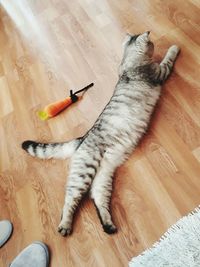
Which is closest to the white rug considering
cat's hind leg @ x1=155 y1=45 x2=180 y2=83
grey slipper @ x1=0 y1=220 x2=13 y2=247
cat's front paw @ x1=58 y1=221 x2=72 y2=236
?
cat's front paw @ x1=58 y1=221 x2=72 y2=236

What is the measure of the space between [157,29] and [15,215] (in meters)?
1.71

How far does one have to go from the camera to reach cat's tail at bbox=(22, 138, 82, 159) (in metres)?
1.83

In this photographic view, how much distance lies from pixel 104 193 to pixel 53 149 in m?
0.48

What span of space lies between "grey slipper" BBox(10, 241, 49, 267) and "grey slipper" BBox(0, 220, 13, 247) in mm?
153

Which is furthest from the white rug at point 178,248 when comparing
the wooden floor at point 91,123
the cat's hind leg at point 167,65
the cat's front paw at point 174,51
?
the cat's front paw at point 174,51

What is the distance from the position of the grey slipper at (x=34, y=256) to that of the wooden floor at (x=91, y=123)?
0.18 ft

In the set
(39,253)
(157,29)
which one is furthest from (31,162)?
(157,29)

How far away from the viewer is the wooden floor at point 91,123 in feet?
4.90

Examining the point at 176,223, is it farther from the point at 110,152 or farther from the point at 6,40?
the point at 6,40

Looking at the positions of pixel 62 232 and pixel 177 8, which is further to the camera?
pixel 177 8

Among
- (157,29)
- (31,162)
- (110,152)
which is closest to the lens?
(110,152)

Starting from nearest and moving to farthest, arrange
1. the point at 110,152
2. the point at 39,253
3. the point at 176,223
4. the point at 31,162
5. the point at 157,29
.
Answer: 1. the point at 176,223
2. the point at 39,253
3. the point at 110,152
4. the point at 31,162
5. the point at 157,29

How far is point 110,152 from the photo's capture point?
1704 millimetres

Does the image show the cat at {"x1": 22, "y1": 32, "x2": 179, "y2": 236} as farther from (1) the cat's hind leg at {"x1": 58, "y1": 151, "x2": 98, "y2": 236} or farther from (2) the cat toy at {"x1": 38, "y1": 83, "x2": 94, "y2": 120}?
(2) the cat toy at {"x1": 38, "y1": 83, "x2": 94, "y2": 120}
